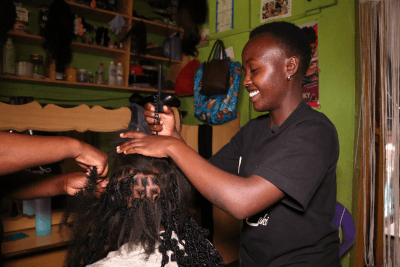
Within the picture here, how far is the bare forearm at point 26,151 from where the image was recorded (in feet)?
2.08

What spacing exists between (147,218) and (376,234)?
57.7 inches

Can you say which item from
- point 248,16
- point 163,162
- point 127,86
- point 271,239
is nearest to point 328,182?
point 271,239

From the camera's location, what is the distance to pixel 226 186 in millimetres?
718

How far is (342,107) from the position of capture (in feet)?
5.94

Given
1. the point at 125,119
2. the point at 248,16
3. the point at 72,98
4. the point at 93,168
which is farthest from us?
the point at 72,98

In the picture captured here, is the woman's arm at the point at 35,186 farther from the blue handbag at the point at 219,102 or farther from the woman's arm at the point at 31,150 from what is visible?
the blue handbag at the point at 219,102

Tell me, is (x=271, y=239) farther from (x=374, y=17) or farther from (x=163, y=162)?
(x=374, y=17)

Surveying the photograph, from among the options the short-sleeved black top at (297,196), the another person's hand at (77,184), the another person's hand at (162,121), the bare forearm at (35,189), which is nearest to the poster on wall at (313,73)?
the short-sleeved black top at (297,196)

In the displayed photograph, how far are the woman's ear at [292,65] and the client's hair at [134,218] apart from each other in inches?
20.8

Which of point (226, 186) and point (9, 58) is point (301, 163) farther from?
point (9, 58)

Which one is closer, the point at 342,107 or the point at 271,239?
the point at 271,239

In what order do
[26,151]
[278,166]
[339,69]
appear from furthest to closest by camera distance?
[339,69] → [278,166] → [26,151]

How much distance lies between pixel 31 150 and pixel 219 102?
1830mm

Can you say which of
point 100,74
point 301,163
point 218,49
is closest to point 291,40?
point 301,163
